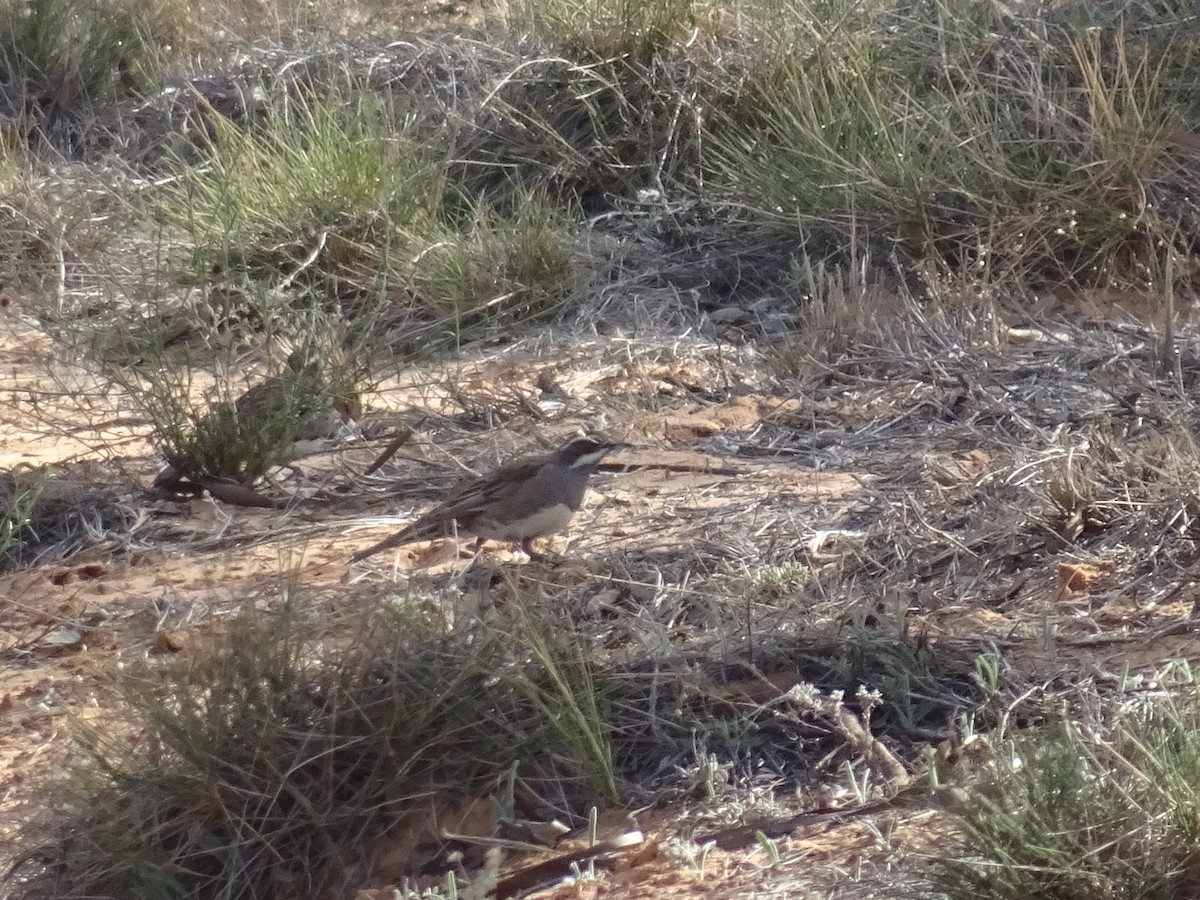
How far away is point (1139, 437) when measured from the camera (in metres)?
5.25

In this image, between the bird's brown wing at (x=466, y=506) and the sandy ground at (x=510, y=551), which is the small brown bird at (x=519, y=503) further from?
the sandy ground at (x=510, y=551)

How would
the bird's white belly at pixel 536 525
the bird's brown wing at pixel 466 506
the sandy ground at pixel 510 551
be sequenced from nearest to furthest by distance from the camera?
the sandy ground at pixel 510 551 → the bird's white belly at pixel 536 525 → the bird's brown wing at pixel 466 506

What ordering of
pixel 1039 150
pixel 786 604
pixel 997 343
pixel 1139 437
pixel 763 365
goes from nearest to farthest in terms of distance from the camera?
pixel 786 604
pixel 1139 437
pixel 997 343
pixel 763 365
pixel 1039 150

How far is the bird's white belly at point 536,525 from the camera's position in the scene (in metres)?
4.88

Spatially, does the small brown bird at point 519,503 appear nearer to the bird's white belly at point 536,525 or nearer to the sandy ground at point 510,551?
the bird's white belly at point 536,525

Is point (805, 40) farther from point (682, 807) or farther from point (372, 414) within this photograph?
point (682, 807)

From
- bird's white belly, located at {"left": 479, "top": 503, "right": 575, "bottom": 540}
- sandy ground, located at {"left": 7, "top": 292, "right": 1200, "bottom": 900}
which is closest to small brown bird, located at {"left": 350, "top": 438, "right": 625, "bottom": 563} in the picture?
bird's white belly, located at {"left": 479, "top": 503, "right": 575, "bottom": 540}

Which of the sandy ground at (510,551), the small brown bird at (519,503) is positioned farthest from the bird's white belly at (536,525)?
the sandy ground at (510,551)

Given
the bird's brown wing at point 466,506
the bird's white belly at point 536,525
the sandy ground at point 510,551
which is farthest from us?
the bird's brown wing at point 466,506

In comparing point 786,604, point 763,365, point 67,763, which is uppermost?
point 67,763

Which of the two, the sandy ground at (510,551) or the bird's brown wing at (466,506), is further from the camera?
the bird's brown wing at (466,506)

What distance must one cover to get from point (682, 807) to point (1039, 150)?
5180mm

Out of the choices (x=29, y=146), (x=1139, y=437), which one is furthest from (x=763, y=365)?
(x=29, y=146)

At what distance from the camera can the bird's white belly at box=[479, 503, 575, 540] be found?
16.0 feet
